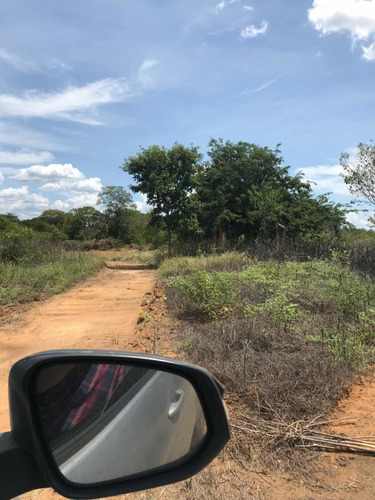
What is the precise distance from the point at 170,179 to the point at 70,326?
563 inches

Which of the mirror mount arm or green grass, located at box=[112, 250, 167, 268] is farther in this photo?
green grass, located at box=[112, 250, 167, 268]

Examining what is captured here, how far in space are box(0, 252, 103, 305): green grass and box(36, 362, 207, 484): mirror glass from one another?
8352 mm

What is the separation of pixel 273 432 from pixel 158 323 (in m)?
3.90

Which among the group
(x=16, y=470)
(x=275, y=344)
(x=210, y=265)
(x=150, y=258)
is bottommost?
(x=150, y=258)

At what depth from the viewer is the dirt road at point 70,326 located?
549cm

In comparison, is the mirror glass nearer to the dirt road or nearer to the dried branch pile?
the dried branch pile

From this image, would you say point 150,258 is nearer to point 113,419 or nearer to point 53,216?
point 113,419

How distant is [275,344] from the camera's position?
4586 mm

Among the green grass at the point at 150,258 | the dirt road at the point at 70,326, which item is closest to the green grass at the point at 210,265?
the dirt road at the point at 70,326

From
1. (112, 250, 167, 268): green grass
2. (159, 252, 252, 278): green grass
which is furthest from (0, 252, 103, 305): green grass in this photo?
(112, 250, 167, 268): green grass

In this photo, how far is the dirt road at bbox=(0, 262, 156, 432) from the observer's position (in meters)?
5.49

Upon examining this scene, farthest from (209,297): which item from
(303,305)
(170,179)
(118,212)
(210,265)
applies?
(118,212)

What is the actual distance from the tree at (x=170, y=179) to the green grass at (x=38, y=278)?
6516 millimetres

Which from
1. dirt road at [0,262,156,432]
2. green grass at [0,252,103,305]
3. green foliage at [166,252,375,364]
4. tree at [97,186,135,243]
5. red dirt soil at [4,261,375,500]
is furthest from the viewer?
tree at [97,186,135,243]
